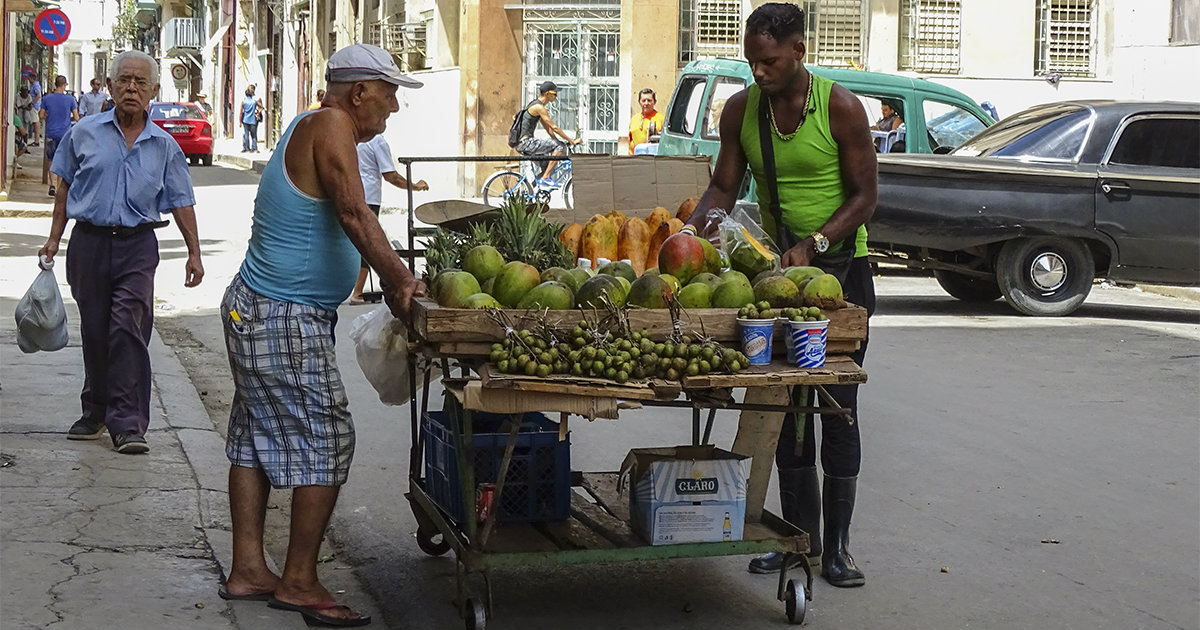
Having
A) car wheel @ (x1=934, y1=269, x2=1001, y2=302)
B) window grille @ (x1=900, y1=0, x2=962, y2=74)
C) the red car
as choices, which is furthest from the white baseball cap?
the red car

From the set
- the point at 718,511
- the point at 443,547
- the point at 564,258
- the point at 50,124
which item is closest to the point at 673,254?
the point at 564,258

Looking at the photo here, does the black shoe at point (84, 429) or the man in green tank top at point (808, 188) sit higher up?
the man in green tank top at point (808, 188)

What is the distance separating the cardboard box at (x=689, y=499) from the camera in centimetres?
446

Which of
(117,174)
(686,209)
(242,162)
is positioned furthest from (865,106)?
(242,162)

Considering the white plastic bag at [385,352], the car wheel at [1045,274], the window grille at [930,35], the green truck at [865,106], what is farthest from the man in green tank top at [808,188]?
the window grille at [930,35]

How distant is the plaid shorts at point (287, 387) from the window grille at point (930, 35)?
21.5 metres

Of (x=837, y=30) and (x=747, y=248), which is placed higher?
(x=837, y=30)

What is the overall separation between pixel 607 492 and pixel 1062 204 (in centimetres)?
788

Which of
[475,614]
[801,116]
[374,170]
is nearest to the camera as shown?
[475,614]

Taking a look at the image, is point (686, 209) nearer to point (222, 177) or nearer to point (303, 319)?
point (303, 319)

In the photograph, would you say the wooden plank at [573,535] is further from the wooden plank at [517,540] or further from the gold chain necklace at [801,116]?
the gold chain necklace at [801,116]

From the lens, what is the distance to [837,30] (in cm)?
2531

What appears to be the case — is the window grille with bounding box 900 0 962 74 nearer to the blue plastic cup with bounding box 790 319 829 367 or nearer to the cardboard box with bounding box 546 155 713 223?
the cardboard box with bounding box 546 155 713 223

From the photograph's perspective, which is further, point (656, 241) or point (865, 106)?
point (865, 106)
